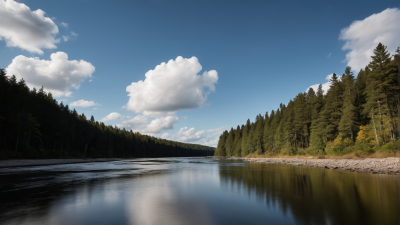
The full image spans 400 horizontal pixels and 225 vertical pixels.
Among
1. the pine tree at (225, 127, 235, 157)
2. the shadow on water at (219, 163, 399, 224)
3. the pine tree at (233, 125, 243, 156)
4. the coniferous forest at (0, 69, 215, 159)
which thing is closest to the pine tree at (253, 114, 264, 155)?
the pine tree at (233, 125, 243, 156)

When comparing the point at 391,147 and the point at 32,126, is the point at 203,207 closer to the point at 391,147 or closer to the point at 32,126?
the point at 391,147

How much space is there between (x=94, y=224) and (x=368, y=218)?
37.1ft

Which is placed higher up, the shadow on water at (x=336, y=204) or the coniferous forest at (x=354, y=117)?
the coniferous forest at (x=354, y=117)

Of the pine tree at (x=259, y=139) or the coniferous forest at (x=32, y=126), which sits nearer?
the coniferous forest at (x=32, y=126)

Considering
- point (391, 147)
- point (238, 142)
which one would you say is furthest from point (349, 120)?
point (238, 142)

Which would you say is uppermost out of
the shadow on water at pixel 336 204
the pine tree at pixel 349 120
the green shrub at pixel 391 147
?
the pine tree at pixel 349 120

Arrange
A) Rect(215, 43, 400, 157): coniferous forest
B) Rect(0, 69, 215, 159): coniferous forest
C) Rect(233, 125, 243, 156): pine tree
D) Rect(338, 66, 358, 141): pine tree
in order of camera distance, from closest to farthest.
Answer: Rect(215, 43, 400, 157): coniferous forest → Rect(338, 66, 358, 141): pine tree → Rect(0, 69, 215, 159): coniferous forest → Rect(233, 125, 243, 156): pine tree

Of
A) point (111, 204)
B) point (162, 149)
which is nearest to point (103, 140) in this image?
point (162, 149)

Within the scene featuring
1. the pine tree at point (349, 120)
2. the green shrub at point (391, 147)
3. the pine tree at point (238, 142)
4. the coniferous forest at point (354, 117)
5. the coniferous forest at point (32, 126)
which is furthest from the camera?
the pine tree at point (238, 142)

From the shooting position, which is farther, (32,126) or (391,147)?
(32,126)

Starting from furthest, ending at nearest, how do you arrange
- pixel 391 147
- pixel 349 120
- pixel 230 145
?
1. pixel 230 145
2. pixel 349 120
3. pixel 391 147

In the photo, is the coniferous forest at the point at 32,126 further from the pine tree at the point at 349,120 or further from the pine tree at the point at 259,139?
the pine tree at the point at 259,139

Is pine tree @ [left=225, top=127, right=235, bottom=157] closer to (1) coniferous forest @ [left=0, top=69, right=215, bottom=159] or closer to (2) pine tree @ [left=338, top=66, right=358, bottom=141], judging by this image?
(1) coniferous forest @ [left=0, top=69, right=215, bottom=159]

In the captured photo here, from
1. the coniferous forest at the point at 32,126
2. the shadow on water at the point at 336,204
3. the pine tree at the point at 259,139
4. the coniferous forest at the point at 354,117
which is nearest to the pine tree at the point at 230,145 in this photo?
the pine tree at the point at 259,139
